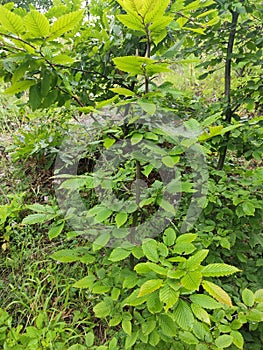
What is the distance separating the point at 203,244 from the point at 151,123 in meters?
0.53

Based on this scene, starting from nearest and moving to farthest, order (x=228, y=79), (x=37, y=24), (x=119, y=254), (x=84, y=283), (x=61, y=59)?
(x=37, y=24) < (x=61, y=59) < (x=119, y=254) < (x=84, y=283) < (x=228, y=79)

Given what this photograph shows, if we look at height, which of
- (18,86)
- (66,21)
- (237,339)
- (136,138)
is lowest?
(237,339)

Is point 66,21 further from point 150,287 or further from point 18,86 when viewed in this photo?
point 150,287

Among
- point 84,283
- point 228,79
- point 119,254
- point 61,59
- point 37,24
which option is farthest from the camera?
point 228,79

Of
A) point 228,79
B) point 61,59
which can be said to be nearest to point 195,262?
point 61,59

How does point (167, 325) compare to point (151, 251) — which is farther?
point (167, 325)

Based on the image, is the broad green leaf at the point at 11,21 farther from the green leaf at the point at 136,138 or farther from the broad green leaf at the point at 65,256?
the broad green leaf at the point at 65,256

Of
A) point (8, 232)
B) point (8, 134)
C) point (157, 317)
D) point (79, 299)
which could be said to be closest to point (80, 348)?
point (157, 317)

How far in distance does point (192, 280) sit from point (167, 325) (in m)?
0.32

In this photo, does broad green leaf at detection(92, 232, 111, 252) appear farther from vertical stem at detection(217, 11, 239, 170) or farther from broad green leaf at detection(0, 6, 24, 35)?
vertical stem at detection(217, 11, 239, 170)

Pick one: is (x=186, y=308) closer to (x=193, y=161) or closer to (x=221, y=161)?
(x=193, y=161)

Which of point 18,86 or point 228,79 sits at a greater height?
point 18,86

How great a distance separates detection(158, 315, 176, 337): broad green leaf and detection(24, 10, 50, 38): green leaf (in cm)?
77

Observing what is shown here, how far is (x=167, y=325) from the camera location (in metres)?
0.84
